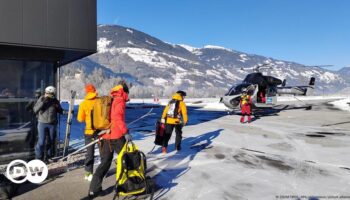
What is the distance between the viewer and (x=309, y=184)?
6555 millimetres

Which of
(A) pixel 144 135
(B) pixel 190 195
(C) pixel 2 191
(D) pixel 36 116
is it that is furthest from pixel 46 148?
(A) pixel 144 135

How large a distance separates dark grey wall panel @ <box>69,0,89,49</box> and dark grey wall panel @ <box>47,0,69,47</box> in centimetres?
13

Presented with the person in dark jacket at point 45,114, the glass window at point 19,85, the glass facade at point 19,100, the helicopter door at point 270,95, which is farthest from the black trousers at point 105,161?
the helicopter door at point 270,95

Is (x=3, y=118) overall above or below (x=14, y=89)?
below

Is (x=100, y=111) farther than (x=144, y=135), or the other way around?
(x=144, y=135)

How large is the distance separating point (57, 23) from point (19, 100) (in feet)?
7.46

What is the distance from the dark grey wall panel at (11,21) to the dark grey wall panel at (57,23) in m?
0.65

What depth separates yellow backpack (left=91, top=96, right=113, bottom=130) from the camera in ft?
19.8

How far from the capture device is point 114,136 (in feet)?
19.0

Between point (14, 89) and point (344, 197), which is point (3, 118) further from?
point (344, 197)

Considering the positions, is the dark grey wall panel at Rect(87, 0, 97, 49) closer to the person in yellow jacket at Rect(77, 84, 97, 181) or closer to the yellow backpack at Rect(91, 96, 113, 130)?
the person in yellow jacket at Rect(77, 84, 97, 181)

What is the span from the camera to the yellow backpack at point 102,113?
19.8 ft

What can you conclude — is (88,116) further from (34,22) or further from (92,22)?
(92,22)

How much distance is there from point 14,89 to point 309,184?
288 inches
